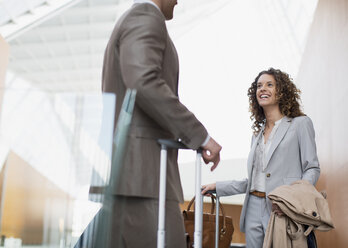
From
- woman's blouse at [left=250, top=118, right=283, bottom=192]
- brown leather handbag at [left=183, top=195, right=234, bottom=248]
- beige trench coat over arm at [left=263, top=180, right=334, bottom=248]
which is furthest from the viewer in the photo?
brown leather handbag at [left=183, top=195, right=234, bottom=248]

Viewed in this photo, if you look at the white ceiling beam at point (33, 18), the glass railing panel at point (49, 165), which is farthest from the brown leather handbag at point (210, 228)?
the white ceiling beam at point (33, 18)

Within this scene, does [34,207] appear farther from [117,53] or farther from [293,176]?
[293,176]

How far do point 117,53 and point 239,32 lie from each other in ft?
60.5

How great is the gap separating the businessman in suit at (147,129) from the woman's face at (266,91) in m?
1.71

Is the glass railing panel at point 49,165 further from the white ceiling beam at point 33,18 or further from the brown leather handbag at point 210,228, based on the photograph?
the white ceiling beam at point 33,18

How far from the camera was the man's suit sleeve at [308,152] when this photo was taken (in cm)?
278

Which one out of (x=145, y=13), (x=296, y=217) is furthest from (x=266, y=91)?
(x=145, y=13)

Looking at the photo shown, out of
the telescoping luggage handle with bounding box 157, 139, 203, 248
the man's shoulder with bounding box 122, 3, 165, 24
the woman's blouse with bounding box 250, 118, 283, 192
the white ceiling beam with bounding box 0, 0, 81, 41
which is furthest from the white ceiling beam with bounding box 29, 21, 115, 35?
the telescoping luggage handle with bounding box 157, 139, 203, 248

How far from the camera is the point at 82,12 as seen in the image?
44.8 ft

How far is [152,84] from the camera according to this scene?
5.12 feet

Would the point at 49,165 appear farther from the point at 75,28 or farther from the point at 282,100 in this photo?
the point at 75,28

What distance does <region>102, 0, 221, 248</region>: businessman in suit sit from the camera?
1509 millimetres

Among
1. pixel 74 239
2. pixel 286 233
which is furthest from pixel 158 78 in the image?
pixel 286 233

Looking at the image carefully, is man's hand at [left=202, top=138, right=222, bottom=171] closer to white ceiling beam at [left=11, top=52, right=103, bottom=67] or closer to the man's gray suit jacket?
the man's gray suit jacket
